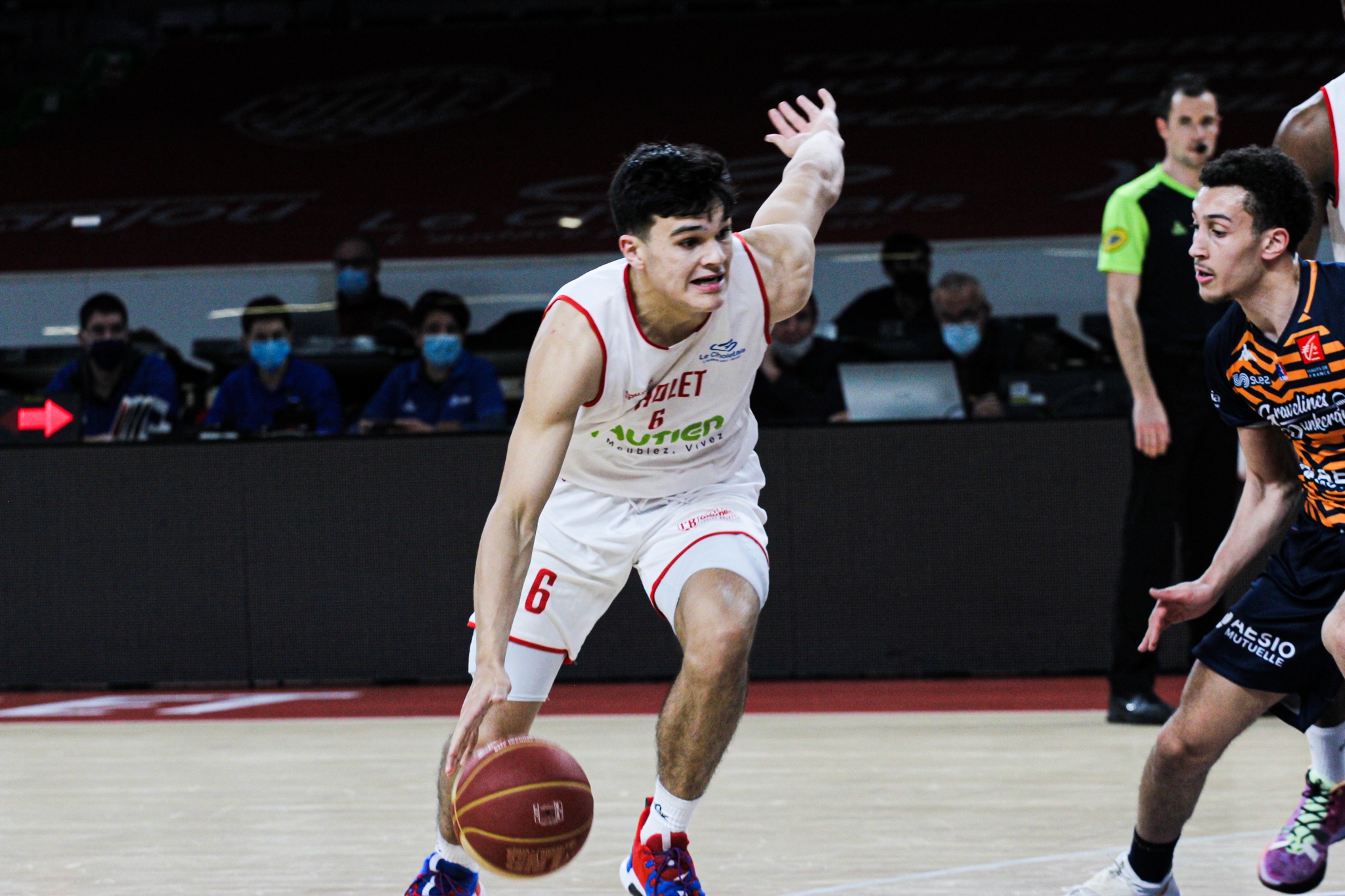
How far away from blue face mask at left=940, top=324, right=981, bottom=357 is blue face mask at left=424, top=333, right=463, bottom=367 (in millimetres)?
2266

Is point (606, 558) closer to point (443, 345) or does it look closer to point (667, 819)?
point (667, 819)

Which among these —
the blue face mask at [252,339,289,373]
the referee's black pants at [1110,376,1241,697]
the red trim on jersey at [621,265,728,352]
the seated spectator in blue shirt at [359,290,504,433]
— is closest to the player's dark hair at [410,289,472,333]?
the seated spectator in blue shirt at [359,290,504,433]

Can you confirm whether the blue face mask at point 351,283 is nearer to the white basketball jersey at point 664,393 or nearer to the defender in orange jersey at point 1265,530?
the white basketball jersey at point 664,393

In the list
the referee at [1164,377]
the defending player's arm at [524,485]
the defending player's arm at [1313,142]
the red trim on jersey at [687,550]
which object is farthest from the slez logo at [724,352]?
the referee at [1164,377]

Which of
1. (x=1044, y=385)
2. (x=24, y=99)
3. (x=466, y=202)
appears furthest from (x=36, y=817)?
(x=24, y=99)

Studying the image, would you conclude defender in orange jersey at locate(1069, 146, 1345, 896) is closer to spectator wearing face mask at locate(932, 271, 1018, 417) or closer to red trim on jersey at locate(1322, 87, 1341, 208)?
red trim on jersey at locate(1322, 87, 1341, 208)

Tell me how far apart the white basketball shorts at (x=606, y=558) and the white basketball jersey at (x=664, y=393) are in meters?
0.06

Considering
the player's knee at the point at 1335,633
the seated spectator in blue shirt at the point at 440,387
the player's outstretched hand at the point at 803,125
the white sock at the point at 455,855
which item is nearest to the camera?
the player's knee at the point at 1335,633

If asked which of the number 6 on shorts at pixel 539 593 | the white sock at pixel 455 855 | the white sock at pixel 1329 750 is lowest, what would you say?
the white sock at pixel 455 855

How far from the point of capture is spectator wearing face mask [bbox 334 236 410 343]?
7.88 meters

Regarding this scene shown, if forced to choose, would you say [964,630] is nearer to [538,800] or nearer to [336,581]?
[336,581]

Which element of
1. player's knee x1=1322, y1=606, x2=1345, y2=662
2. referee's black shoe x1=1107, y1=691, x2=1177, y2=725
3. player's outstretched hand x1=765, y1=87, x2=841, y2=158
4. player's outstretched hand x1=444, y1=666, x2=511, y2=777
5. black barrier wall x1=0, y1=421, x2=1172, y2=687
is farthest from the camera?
black barrier wall x1=0, y1=421, x2=1172, y2=687

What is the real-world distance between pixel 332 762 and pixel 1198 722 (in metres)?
3.26

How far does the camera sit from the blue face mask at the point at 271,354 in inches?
307
